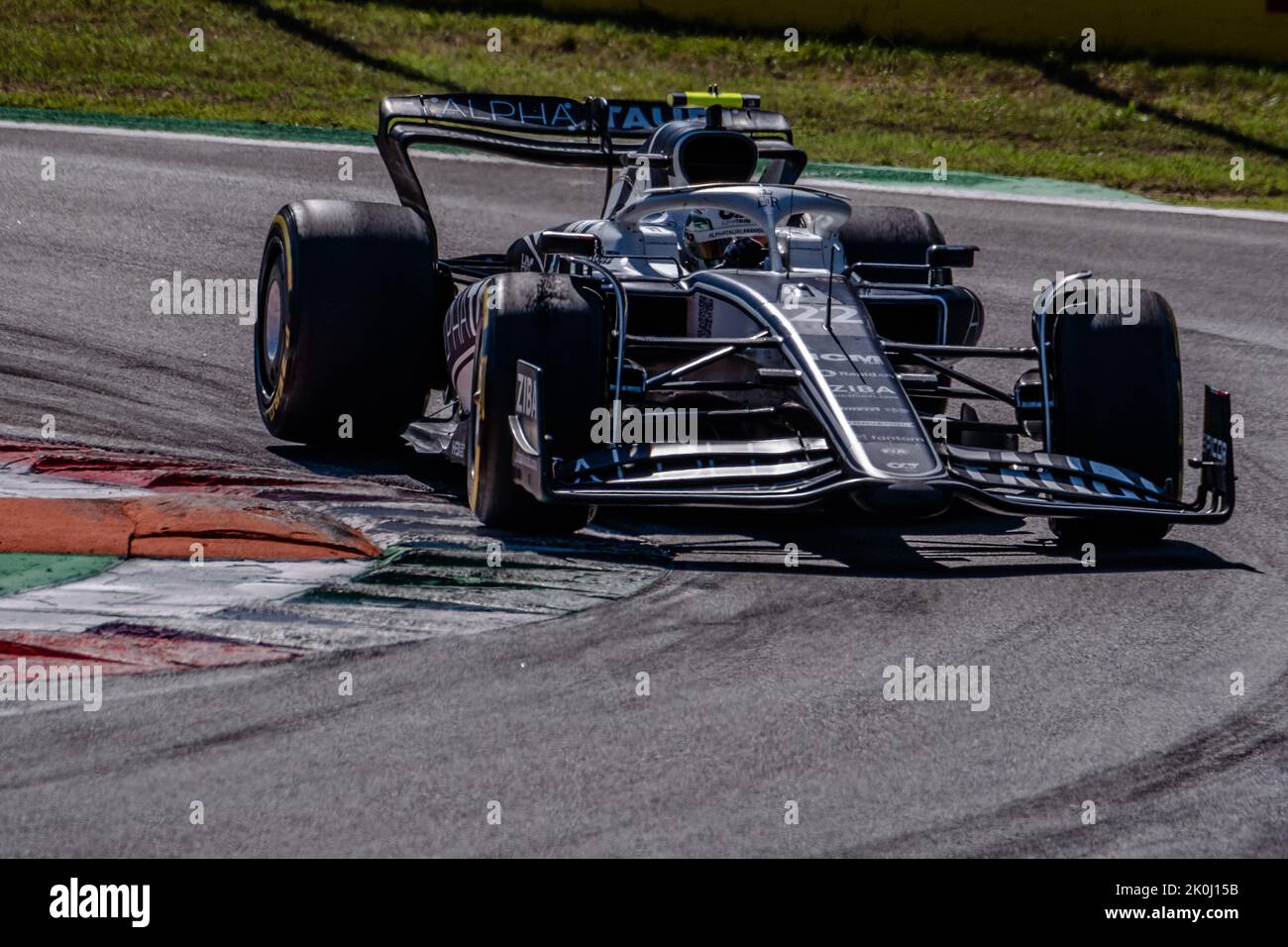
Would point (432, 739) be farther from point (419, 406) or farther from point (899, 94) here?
point (899, 94)

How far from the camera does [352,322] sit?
7867 millimetres

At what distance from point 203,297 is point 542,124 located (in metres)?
3.08

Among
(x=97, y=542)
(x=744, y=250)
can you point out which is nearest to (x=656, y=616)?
(x=97, y=542)

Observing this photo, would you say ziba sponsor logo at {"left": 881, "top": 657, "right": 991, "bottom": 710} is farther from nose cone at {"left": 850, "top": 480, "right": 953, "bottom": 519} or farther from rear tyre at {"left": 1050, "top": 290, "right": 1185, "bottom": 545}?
rear tyre at {"left": 1050, "top": 290, "right": 1185, "bottom": 545}

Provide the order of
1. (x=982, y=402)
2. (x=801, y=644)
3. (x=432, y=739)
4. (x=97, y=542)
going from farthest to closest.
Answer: (x=982, y=402)
(x=97, y=542)
(x=801, y=644)
(x=432, y=739)

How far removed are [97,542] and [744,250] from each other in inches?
118

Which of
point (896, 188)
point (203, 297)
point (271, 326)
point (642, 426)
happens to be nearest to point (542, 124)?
point (271, 326)

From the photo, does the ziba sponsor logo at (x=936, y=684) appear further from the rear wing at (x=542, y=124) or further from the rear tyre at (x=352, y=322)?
the rear wing at (x=542, y=124)

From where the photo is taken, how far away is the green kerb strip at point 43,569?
226 inches

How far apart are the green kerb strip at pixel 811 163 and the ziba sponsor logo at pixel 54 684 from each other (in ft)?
38.4

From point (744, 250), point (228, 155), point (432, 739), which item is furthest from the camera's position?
point (228, 155)

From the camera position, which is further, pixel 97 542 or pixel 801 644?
pixel 97 542

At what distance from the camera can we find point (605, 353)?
6.64 meters

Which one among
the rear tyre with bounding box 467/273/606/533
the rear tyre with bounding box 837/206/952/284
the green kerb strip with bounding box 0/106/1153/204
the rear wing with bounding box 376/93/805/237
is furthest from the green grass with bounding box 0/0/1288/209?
the rear tyre with bounding box 467/273/606/533
